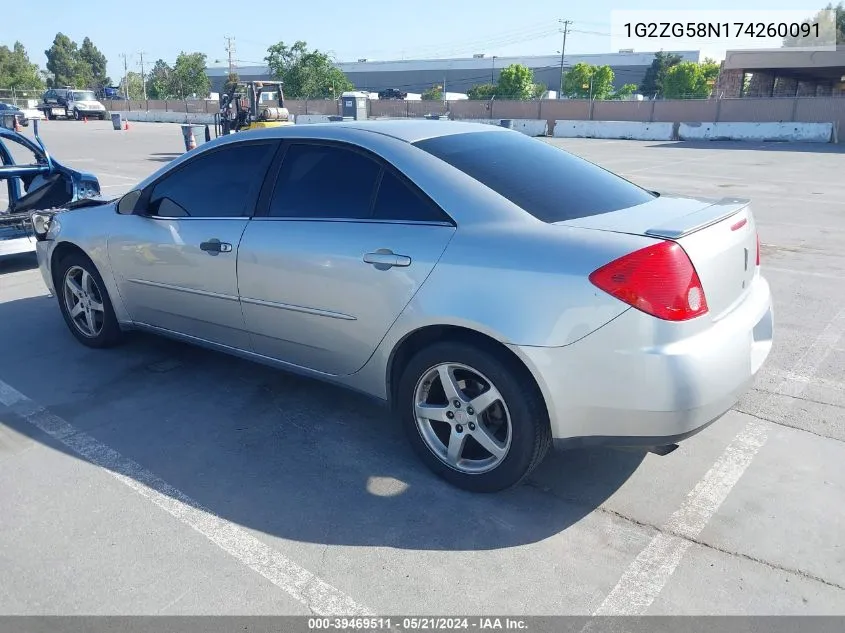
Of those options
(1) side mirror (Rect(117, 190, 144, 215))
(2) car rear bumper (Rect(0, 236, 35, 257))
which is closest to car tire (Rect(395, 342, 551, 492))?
(1) side mirror (Rect(117, 190, 144, 215))

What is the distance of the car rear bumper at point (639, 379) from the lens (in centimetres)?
265

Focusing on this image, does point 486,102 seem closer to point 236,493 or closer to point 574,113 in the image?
point 574,113

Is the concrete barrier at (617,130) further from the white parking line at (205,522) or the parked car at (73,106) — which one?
the parked car at (73,106)

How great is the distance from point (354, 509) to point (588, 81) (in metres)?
90.1

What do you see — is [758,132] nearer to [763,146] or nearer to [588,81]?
[763,146]

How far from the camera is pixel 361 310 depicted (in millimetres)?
3352

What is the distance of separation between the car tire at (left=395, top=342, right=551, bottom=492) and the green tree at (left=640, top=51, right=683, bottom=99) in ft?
312

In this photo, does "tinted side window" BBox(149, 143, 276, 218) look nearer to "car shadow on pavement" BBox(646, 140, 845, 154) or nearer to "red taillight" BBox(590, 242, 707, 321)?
"red taillight" BBox(590, 242, 707, 321)

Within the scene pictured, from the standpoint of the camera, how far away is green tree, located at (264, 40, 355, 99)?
6175 cm

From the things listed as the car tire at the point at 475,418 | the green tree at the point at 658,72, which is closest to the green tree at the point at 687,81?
the green tree at the point at 658,72

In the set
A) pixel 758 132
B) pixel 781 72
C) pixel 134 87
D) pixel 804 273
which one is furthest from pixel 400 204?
pixel 134 87

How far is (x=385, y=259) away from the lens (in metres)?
3.22

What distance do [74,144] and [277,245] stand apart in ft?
90.2
